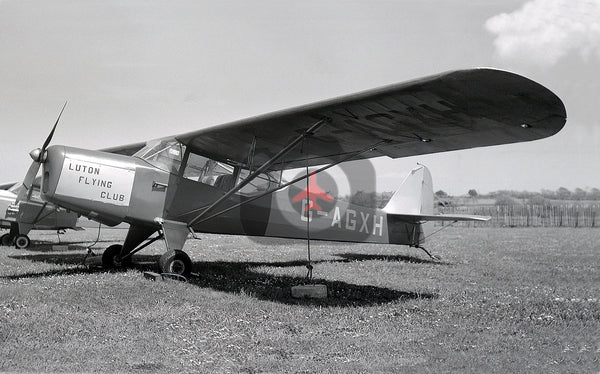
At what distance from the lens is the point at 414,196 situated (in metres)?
12.4

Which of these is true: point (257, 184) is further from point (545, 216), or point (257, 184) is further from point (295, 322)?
point (545, 216)

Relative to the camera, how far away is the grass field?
12.4 ft

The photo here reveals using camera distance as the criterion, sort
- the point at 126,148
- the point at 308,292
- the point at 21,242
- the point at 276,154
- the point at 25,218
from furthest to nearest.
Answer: the point at 21,242 < the point at 25,218 < the point at 126,148 < the point at 276,154 < the point at 308,292

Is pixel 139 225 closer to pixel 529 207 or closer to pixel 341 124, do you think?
pixel 341 124

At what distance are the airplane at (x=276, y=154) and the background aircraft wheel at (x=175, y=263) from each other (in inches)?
0.6

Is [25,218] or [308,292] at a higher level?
[25,218]

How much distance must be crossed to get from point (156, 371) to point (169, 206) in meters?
4.92

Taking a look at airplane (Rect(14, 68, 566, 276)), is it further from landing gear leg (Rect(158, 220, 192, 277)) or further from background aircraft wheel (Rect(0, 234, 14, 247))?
background aircraft wheel (Rect(0, 234, 14, 247))

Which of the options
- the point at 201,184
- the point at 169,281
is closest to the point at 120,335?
the point at 169,281

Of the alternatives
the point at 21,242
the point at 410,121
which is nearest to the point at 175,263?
the point at 410,121

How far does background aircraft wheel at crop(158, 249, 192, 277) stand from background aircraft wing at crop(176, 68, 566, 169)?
1.98m

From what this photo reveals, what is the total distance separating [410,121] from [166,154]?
4.34 m

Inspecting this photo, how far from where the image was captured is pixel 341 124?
6.66 m

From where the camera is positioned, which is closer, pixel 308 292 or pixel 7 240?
pixel 308 292
